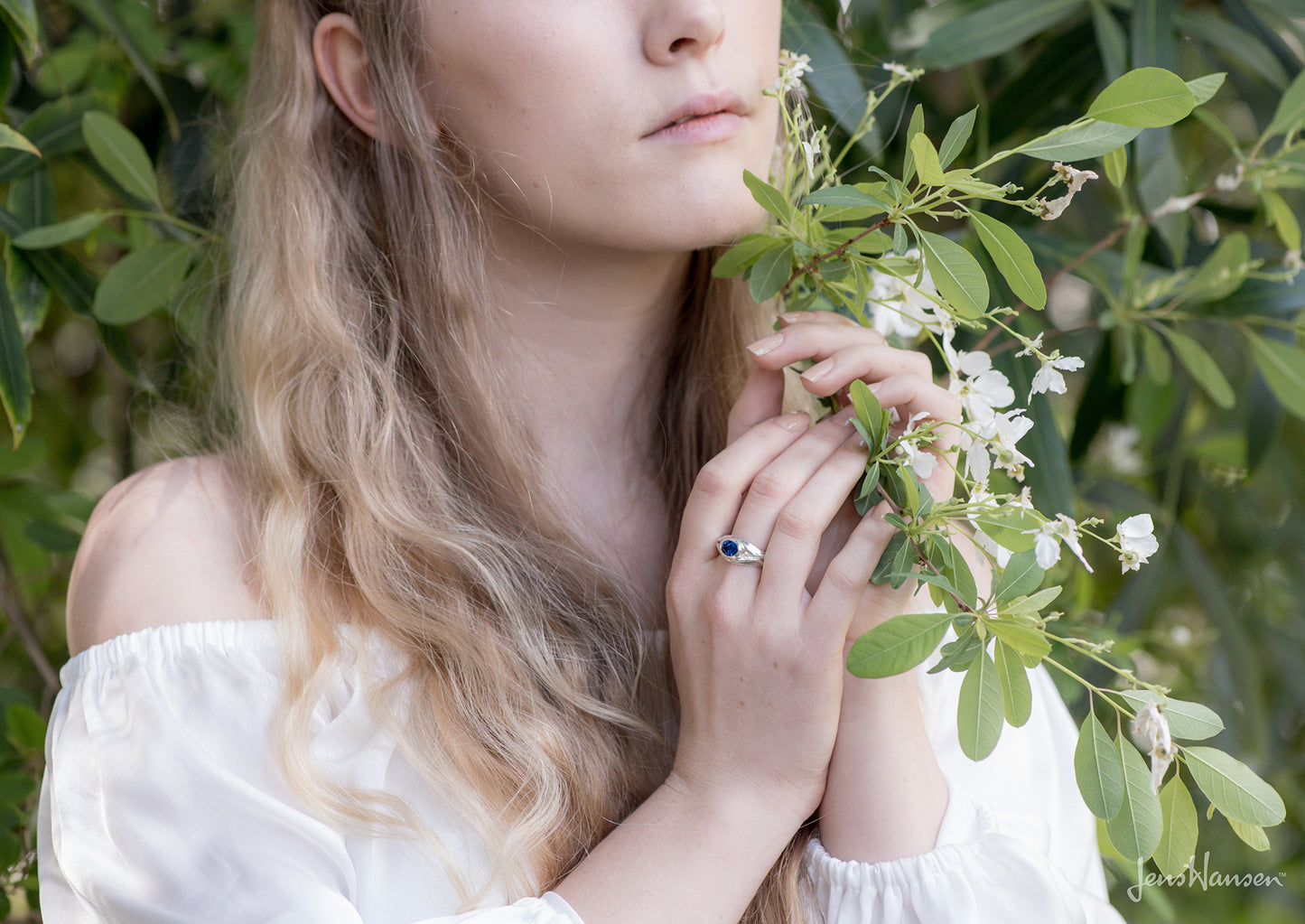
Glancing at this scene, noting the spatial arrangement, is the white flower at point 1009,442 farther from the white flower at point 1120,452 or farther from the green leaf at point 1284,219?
the white flower at point 1120,452

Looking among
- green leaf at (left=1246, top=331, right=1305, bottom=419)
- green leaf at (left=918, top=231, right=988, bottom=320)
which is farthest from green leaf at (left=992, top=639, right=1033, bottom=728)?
green leaf at (left=1246, top=331, right=1305, bottom=419)

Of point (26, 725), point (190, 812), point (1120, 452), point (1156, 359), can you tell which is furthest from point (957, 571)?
point (1120, 452)

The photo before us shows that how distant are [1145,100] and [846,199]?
0.18m

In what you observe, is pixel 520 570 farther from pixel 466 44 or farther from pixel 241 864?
pixel 466 44

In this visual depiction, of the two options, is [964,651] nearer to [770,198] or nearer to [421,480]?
Answer: [770,198]

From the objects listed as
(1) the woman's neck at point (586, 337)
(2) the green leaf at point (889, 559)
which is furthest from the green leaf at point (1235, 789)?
(1) the woman's neck at point (586, 337)

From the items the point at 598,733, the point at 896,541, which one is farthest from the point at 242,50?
the point at 896,541

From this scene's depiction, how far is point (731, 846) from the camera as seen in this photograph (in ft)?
2.85

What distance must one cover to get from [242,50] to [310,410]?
0.82 meters

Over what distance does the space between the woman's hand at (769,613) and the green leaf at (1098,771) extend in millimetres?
218

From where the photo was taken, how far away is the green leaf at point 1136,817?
2.08ft

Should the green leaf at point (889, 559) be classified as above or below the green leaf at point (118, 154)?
below

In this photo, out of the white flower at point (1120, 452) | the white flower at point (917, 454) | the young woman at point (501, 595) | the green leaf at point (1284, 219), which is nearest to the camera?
the white flower at point (917, 454)

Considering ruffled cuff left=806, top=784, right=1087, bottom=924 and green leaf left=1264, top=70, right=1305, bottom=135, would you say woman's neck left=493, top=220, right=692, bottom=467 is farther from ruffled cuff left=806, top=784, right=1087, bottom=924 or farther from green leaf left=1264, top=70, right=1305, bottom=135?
green leaf left=1264, top=70, right=1305, bottom=135
